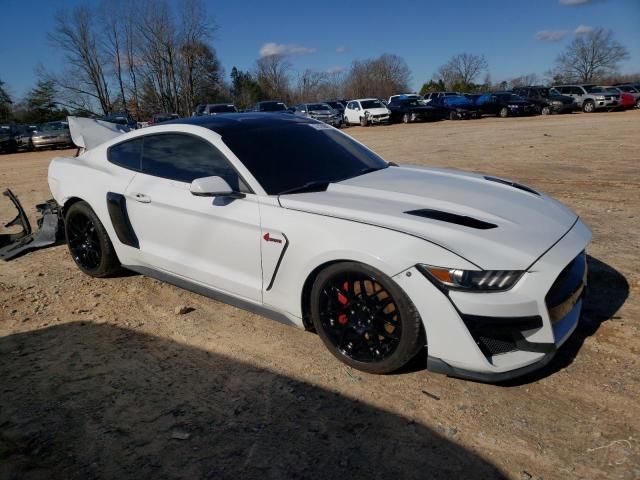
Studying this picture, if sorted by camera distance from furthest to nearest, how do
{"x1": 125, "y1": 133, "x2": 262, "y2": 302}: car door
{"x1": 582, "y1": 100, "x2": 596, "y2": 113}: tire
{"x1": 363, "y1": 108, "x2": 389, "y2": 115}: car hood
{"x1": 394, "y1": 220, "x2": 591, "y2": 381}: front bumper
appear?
1. {"x1": 363, "y1": 108, "x2": 389, "y2": 115}: car hood
2. {"x1": 582, "y1": 100, "x2": 596, "y2": 113}: tire
3. {"x1": 125, "y1": 133, "x2": 262, "y2": 302}: car door
4. {"x1": 394, "y1": 220, "x2": 591, "y2": 381}: front bumper

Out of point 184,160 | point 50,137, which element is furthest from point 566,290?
point 50,137

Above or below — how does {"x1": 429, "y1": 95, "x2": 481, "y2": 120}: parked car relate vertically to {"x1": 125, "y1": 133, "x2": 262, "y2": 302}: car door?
below

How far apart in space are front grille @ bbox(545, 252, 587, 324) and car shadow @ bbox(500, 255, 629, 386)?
37 cm

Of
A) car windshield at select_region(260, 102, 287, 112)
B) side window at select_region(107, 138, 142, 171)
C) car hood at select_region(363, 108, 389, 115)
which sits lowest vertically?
car hood at select_region(363, 108, 389, 115)

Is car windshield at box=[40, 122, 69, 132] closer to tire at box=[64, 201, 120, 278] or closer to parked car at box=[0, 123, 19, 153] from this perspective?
parked car at box=[0, 123, 19, 153]

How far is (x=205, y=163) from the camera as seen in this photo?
3.52 meters

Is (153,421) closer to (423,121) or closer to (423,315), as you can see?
(423,315)

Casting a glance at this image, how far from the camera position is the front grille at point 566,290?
2531mm

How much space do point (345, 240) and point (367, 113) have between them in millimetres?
26473

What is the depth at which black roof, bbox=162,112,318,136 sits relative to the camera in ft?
12.1

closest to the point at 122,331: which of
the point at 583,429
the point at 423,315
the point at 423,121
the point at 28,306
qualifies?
the point at 28,306

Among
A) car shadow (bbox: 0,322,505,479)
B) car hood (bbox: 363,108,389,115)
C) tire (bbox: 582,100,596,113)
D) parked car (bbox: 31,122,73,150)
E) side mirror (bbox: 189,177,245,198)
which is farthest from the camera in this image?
car hood (bbox: 363,108,389,115)

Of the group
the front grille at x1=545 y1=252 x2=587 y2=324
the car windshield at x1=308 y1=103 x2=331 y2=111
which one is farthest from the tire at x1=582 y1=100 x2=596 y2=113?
the front grille at x1=545 y1=252 x2=587 y2=324

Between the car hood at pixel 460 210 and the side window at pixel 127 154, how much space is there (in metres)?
1.70
